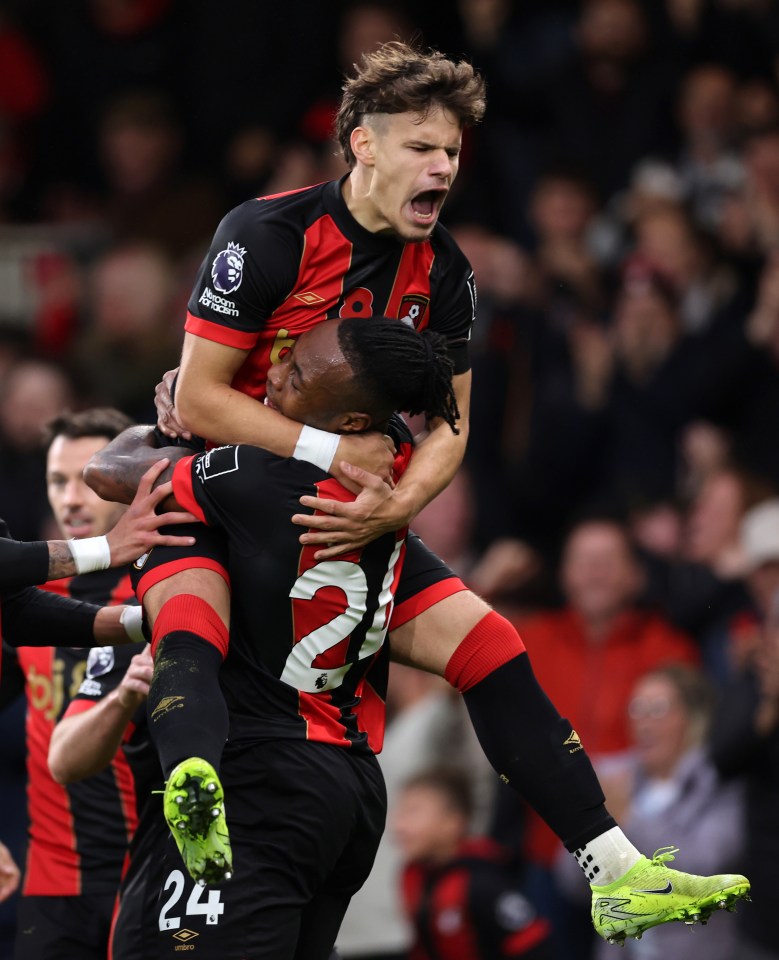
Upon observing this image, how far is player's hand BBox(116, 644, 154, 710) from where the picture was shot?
4.73m

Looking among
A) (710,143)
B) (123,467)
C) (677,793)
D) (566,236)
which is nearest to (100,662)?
(123,467)

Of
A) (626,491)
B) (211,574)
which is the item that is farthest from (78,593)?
(626,491)

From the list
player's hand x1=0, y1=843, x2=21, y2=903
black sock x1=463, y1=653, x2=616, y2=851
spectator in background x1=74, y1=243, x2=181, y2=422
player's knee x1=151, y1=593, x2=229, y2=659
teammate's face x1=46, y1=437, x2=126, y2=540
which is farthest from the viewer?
spectator in background x1=74, y1=243, x2=181, y2=422

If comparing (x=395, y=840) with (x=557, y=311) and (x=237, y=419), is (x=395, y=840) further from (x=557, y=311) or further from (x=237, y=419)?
(x=237, y=419)

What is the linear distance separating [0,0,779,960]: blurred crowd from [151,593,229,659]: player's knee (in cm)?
325

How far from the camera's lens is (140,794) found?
4.82m

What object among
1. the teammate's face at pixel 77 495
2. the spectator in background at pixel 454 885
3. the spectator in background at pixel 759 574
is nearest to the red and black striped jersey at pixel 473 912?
the spectator in background at pixel 454 885

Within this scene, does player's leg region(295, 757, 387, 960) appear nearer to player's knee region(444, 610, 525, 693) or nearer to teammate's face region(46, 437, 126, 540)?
player's knee region(444, 610, 525, 693)

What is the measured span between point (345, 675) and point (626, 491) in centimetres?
453

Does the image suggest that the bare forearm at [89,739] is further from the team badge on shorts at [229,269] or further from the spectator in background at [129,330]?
the spectator in background at [129,330]

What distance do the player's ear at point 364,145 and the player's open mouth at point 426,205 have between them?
147 millimetres

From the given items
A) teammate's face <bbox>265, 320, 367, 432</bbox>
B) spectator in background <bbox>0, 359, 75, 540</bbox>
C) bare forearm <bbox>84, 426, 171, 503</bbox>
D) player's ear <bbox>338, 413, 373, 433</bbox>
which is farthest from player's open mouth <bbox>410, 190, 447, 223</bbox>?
spectator in background <bbox>0, 359, 75, 540</bbox>

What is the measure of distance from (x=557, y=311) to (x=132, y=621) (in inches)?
189

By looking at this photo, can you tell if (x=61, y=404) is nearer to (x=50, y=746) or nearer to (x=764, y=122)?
(x=764, y=122)
